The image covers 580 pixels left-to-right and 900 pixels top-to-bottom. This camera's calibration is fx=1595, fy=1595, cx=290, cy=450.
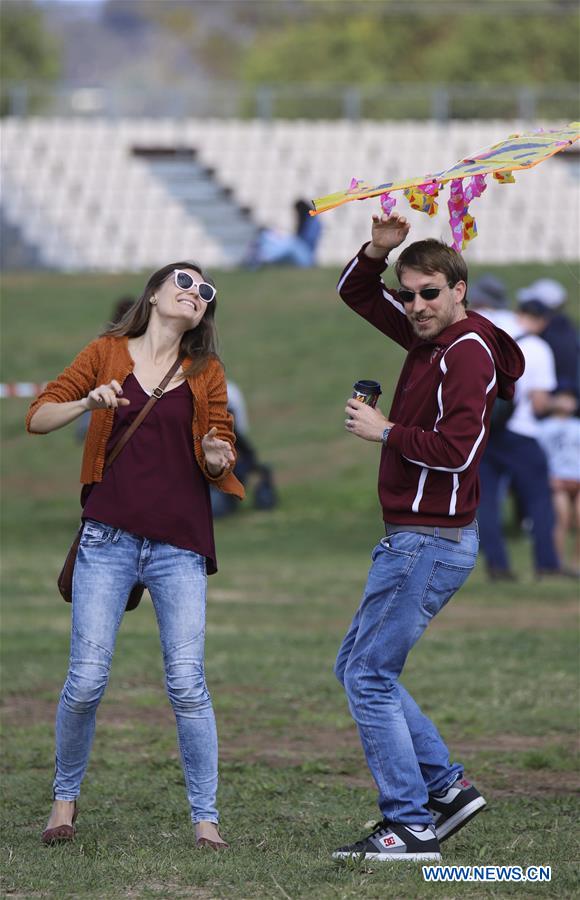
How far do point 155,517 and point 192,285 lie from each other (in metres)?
0.80

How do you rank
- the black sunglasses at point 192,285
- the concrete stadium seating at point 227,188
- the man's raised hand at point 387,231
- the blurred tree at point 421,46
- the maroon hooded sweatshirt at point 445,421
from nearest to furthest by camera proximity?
the maroon hooded sweatshirt at point 445,421
the man's raised hand at point 387,231
the black sunglasses at point 192,285
the concrete stadium seating at point 227,188
the blurred tree at point 421,46

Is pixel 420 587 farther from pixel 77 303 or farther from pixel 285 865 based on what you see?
pixel 77 303

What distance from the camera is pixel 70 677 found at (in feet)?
17.4

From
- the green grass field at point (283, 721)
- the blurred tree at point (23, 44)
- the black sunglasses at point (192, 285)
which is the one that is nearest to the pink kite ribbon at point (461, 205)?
the black sunglasses at point (192, 285)

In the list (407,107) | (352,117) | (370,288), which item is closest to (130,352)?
(370,288)

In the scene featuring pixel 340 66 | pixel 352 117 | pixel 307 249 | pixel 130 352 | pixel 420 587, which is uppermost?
pixel 340 66

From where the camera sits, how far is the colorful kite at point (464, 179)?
5.07 metres

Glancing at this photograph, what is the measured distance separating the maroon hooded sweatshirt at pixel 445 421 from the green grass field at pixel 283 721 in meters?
1.14

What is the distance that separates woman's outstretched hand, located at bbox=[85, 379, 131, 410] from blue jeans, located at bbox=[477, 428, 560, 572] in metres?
7.46

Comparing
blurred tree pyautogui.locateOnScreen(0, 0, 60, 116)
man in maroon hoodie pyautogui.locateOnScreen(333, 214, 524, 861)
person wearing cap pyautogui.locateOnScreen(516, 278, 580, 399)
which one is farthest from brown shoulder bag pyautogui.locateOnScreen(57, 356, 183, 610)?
blurred tree pyautogui.locateOnScreen(0, 0, 60, 116)

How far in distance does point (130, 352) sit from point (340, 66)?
66.4m

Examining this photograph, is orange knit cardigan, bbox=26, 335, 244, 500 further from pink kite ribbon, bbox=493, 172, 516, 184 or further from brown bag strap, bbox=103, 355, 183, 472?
pink kite ribbon, bbox=493, 172, 516, 184

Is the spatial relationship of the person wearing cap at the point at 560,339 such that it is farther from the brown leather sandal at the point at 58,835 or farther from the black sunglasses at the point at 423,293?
the brown leather sandal at the point at 58,835

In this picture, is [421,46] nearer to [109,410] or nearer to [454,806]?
[109,410]
